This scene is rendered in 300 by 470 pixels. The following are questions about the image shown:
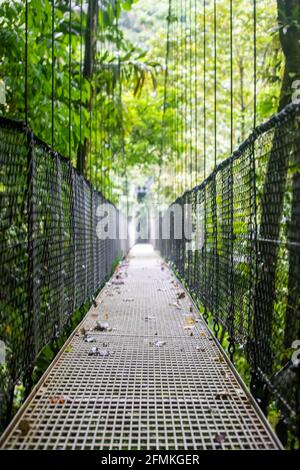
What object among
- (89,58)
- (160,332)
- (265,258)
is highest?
(89,58)

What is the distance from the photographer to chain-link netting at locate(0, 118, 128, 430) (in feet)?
4.74

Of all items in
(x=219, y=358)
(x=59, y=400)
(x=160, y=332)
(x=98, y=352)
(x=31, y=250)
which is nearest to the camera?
(x=59, y=400)

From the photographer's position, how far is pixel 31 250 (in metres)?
1.69

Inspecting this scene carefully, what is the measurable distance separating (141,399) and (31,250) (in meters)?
0.60

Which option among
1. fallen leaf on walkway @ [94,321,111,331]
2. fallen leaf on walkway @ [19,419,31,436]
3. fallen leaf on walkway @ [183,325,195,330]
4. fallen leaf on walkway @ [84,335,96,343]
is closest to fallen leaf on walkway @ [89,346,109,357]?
fallen leaf on walkway @ [84,335,96,343]

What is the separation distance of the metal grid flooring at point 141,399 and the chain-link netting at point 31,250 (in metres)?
0.13

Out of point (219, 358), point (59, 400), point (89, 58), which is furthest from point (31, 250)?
point (89, 58)

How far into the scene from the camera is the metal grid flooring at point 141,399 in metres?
1.29

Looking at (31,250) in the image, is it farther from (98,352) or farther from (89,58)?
(89,58)

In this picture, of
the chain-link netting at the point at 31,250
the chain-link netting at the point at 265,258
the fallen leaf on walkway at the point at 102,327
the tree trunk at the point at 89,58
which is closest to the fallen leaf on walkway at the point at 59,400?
the chain-link netting at the point at 31,250

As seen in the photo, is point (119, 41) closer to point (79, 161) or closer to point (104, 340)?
point (79, 161)

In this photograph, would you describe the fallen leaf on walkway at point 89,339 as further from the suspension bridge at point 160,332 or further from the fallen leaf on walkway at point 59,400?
the fallen leaf on walkway at point 59,400

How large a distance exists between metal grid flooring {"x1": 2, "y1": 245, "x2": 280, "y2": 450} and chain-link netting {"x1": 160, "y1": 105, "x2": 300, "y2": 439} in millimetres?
115

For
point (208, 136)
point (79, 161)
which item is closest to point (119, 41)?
point (79, 161)
